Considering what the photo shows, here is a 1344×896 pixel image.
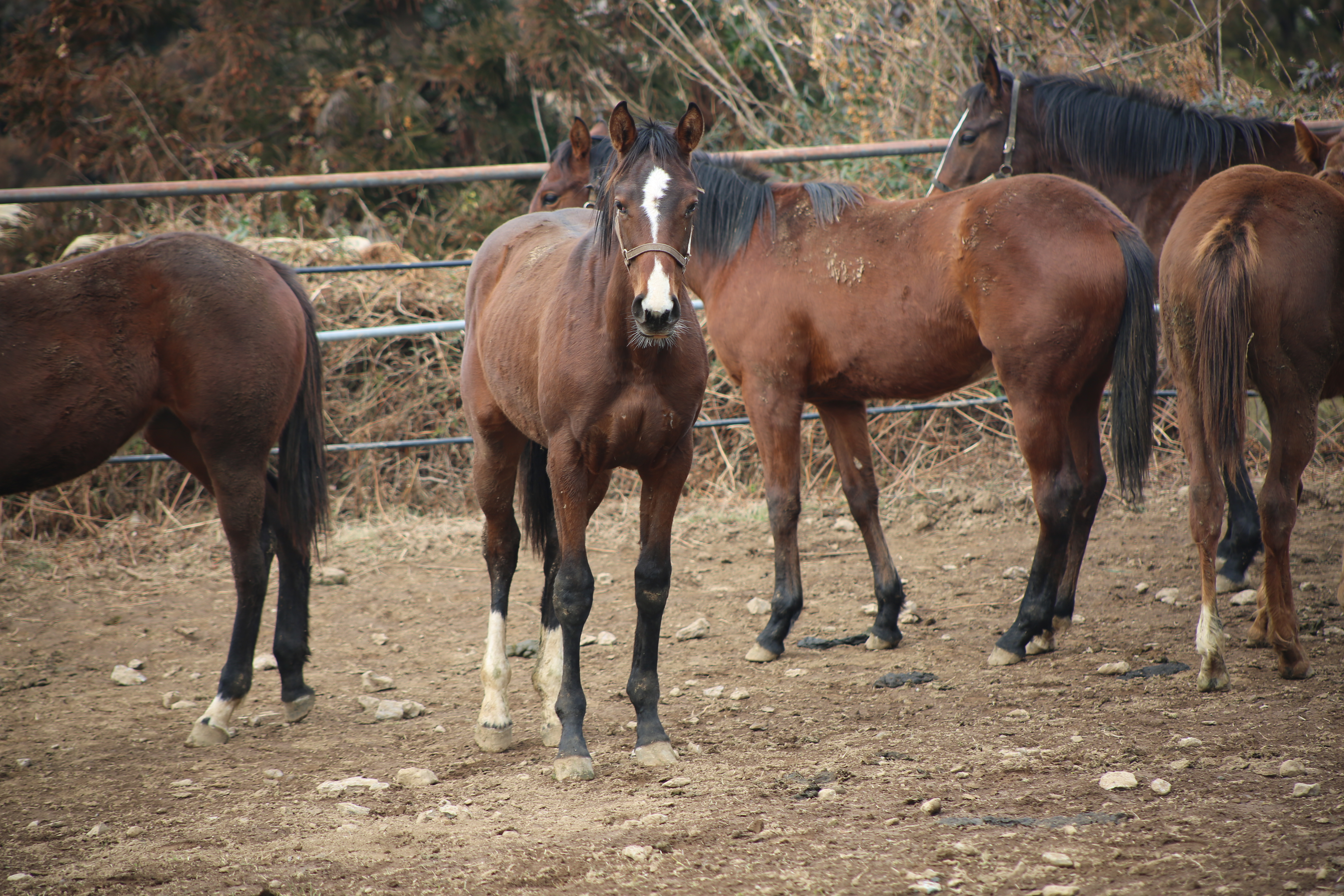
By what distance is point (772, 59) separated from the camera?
9.48 metres

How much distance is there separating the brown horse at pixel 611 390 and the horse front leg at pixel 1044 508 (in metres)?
1.38

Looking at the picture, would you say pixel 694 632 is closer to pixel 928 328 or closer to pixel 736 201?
pixel 928 328

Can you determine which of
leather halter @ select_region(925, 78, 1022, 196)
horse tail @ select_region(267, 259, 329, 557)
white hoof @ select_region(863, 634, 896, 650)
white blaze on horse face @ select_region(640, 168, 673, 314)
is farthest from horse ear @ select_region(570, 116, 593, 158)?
white hoof @ select_region(863, 634, 896, 650)

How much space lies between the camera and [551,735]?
3.24 m

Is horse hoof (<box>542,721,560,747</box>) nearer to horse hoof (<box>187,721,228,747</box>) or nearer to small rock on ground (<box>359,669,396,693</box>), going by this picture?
small rock on ground (<box>359,669,396,693</box>)

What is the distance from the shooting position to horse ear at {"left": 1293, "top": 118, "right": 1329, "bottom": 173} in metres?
3.73

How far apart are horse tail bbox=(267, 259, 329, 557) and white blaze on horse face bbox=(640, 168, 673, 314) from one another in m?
1.66

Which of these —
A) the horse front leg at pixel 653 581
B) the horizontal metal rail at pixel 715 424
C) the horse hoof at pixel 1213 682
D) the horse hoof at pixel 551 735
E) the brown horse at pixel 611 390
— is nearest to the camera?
the brown horse at pixel 611 390

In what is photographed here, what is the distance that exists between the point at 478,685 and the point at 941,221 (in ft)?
8.41

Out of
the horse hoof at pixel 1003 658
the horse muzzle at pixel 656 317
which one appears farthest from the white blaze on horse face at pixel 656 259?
the horse hoof at pixel 1003 658

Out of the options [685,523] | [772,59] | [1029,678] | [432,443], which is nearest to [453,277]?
[432,443]

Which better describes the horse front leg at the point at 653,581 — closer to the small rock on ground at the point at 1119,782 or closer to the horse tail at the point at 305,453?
the small rock on ground at the point at 1119,782

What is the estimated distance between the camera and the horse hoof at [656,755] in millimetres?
2916

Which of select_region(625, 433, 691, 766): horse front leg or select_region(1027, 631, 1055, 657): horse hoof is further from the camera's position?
select_region(1027, 631, 1055, 657): horse hoof
